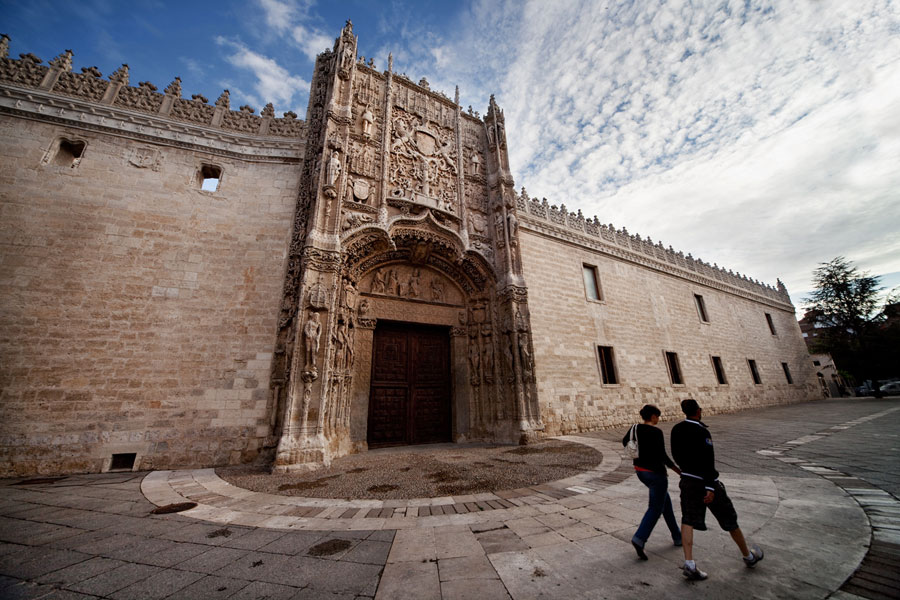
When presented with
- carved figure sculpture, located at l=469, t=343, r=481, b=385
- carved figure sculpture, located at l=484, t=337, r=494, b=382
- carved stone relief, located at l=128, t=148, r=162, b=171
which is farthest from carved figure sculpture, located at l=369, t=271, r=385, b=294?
carved stone relief, located at l=128, t=148, r=162, b=171

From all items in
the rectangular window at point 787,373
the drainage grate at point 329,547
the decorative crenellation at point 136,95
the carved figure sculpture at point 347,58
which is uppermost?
the carved figure sculpture at point 347,58

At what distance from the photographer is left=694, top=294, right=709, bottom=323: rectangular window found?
18.4 metres

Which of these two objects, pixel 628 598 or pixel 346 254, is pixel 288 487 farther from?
pixel 346 254

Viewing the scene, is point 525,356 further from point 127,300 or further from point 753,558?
point 127,300

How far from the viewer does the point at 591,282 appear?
14328 mm

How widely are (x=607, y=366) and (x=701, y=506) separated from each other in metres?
11.8

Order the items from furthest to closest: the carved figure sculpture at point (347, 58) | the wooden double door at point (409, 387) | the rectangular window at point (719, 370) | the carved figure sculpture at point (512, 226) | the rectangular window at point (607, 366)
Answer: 1. the rectangular window at point (719, 370)
2. the rectangular window at point (607, 366)
3. the carved figure sculpture at point (512, 226)
4. the carved figure sculpture at point (347, 58)
5. the wooden double door at point (409, 387)

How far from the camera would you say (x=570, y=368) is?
11.8 meters

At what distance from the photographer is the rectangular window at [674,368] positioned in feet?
49.5

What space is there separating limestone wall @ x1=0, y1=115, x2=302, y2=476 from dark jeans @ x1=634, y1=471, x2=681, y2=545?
7667 millimetres

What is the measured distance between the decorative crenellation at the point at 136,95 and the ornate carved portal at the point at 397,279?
4.62 ft

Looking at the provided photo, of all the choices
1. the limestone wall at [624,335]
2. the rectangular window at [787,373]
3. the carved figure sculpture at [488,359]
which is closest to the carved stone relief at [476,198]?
the limestone wall at [624,335]

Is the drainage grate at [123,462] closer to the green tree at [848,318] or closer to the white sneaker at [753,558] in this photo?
the white sneaker at [753,558]

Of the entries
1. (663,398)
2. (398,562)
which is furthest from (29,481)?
(663,398)
